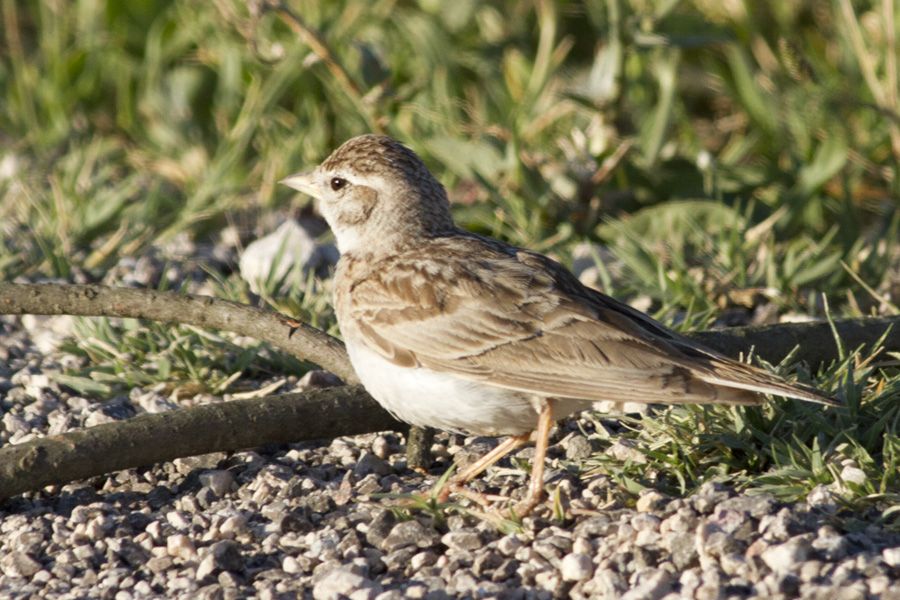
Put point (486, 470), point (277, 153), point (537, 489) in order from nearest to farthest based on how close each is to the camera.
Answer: point (537, 489) → point (486, 470) → point (277, 153)

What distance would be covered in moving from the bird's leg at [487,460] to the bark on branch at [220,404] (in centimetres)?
52

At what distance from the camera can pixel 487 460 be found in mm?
4699

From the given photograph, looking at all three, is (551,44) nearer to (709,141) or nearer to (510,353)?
(709,141)

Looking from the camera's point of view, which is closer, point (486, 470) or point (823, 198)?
point (486, 470)

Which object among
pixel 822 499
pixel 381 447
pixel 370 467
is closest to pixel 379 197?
pixel 381 447

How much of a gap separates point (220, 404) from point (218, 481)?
0.27m

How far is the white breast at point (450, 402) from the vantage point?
4.46m

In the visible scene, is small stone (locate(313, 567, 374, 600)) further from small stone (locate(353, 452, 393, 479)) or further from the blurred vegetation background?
the blurred vegetation background

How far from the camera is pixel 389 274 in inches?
195

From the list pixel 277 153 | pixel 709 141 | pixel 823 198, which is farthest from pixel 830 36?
pixel 277 153

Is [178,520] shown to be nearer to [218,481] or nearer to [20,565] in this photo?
[218,481]

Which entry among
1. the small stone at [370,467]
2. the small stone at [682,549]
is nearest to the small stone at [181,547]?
the small stone at [370,467]

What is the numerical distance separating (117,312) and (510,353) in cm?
164

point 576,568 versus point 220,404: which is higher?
point 220,404
